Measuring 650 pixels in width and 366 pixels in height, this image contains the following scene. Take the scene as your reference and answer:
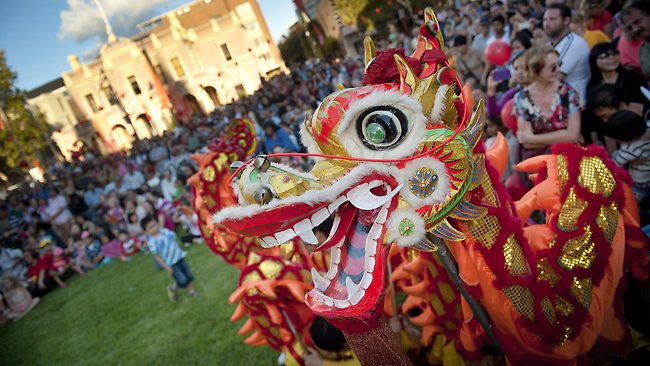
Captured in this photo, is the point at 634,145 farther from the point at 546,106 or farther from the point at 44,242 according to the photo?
the point at 44,242

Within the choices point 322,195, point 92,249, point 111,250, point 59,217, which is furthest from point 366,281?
point 59,217

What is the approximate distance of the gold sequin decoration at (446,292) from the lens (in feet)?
5.17

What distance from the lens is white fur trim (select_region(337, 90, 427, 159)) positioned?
104cm

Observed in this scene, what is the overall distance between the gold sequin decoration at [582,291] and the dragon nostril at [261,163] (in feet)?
3.91

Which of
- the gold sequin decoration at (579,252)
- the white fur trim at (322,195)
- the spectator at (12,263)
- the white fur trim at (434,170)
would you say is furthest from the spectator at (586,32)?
the spectator at (12,263)

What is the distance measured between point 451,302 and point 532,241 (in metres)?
0.41

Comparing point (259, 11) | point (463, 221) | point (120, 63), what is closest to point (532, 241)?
point (463, 221)

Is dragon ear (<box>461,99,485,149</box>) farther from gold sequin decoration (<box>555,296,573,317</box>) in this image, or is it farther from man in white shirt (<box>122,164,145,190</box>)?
man in white shirt (<box>122,164,145,190</box>)

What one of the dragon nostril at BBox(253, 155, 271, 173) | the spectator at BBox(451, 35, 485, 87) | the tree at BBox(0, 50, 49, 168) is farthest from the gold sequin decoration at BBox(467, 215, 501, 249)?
the tree at BBox(0, 50, 49, 168)

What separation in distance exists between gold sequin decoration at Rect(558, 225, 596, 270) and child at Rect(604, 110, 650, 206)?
977 mm

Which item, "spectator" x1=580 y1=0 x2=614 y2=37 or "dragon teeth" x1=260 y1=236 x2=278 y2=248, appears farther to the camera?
"spectator" x1=580 y1=0 x2=614 y2=37

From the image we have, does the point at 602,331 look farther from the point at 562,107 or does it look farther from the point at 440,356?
the point at 562,107

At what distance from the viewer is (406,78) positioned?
111 centimetres

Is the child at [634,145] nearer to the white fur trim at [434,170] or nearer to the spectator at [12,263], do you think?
the white fur trim at [434,170]
